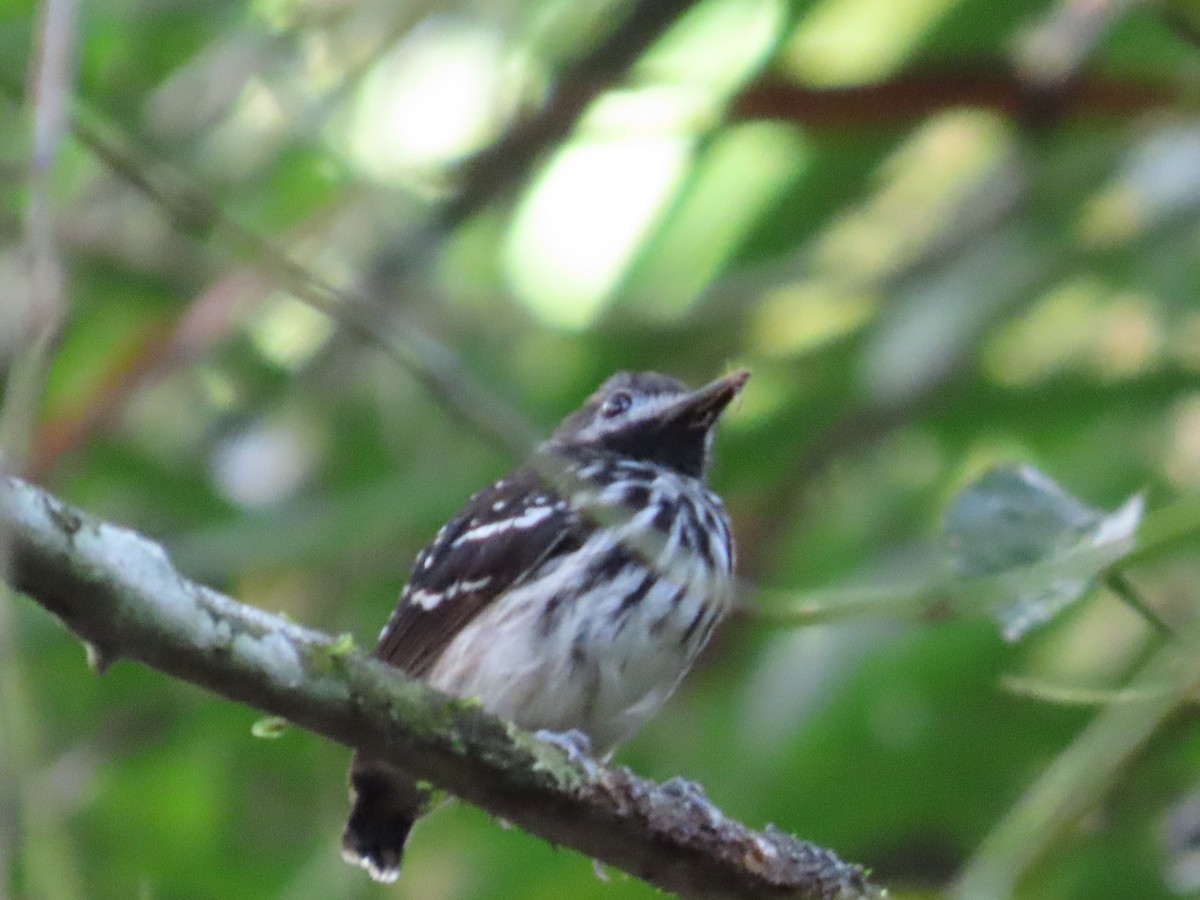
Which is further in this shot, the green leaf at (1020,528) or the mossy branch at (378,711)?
the green leaf at (1020,528)

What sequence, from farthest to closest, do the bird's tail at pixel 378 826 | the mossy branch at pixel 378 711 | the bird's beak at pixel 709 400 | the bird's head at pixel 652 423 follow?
1. the bird's head at pixel 652 423
2. the bird's beak at pixel 709 400
3. the bird's tail at pixel 378 826
4. the mossy branch at pixel 378 711

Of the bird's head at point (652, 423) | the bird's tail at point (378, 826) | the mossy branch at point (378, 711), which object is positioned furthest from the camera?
the bird's head at point (652, 423)

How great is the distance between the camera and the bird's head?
4805 millimetres

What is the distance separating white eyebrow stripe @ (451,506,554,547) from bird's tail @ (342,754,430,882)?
1.77 feet

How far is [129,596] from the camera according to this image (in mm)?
2262

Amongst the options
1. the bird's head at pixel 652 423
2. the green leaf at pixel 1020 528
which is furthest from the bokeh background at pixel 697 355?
the green leaf at pixel 1020 528

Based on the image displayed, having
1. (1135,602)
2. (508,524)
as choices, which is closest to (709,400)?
(508,524)

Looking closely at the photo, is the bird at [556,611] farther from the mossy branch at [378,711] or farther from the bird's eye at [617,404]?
the mossy branch at [378,711]

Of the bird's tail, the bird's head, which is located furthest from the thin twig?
the bird's head

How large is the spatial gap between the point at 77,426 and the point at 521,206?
119 centimetres

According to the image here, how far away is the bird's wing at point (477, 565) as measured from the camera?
4.23 m

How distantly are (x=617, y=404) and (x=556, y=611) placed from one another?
1022mm

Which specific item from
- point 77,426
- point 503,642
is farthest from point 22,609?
point 503,642

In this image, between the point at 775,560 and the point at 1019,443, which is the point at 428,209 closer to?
the point at 775,560
